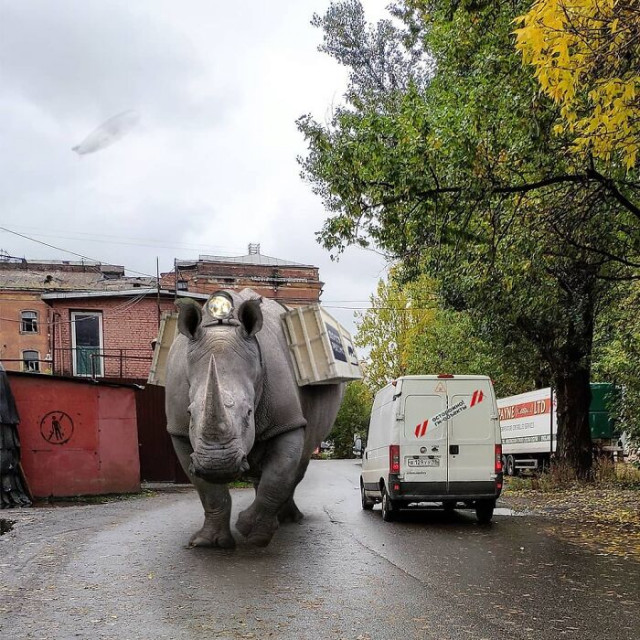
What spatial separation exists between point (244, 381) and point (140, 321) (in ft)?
95.9

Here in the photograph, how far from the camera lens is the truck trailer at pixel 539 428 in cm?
2836

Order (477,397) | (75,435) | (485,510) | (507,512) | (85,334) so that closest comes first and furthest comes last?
(485,510)
(477,397)
(507,512)
(75,435)
(85,334)

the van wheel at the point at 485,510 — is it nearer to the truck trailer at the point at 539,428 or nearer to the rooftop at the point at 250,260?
the truck trailer at the point at 539,428

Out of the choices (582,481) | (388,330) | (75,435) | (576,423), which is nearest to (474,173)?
(75,435)

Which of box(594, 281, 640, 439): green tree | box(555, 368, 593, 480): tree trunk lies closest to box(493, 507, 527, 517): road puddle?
box(594, 281, 640, 439): green tree

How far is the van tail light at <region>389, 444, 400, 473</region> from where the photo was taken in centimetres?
1395

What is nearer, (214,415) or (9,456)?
(214,415)

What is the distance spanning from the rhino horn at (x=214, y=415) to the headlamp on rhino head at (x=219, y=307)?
1.23m

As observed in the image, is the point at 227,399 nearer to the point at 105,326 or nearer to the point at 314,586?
the point at 314,586

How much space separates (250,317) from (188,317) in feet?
2.26

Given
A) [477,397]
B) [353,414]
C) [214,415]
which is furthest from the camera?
[353,414]

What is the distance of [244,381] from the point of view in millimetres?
8805

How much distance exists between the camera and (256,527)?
976 cm

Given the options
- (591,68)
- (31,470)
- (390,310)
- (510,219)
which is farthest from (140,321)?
(591,68)
